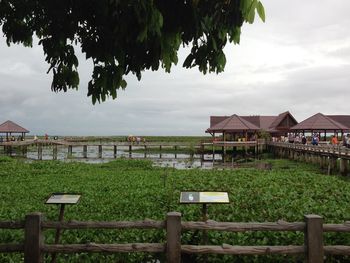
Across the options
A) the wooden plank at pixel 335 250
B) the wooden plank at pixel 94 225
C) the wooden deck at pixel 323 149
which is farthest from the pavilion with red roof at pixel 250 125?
the wooden plank at pixel 94 225

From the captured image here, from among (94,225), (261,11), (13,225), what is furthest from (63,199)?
(261,11)

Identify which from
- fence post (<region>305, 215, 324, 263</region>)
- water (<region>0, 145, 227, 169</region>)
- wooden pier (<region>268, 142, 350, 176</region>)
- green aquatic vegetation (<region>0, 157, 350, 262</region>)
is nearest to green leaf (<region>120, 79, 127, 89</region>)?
fence post (<region>305, 215, 324, 263</region>)

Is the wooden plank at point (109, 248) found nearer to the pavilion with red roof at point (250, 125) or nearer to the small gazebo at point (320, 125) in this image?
the small gazebo at point (320, 125)

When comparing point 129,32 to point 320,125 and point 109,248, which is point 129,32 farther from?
point 320,125

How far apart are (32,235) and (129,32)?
284 centimetres

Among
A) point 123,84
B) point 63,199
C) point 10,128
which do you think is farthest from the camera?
point 10,128

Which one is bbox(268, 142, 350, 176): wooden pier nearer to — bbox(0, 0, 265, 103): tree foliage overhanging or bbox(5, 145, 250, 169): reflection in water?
bbox(5, 145, 250, 169): reflection in water

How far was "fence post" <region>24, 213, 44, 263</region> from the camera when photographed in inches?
195

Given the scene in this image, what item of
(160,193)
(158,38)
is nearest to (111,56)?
(158,38)

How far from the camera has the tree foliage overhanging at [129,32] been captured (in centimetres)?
371

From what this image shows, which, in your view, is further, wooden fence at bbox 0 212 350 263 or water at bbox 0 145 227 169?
water at bbox 0 145 227 169

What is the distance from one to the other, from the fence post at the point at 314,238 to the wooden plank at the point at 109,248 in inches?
70.6

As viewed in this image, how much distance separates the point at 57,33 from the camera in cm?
451

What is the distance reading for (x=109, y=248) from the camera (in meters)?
4.96
